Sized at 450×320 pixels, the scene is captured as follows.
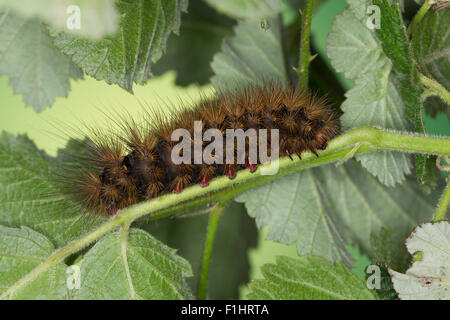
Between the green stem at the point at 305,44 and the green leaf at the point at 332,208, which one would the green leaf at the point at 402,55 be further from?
the green leaf at the point at 332,208

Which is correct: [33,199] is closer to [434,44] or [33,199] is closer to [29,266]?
[29,266]

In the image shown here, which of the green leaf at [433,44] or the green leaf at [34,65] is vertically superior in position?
the green leaf at [34,65]

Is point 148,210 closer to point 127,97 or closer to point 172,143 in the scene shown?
point 172,143

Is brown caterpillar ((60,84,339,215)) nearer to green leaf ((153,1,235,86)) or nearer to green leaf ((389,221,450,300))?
green leaf ((389,221,450,300))

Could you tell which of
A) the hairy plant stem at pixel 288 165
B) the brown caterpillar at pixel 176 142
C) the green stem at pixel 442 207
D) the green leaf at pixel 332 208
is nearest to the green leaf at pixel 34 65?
the brown caterpillar at pixel 176 142

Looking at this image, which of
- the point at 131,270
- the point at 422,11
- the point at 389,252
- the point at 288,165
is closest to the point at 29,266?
the point at 131,270

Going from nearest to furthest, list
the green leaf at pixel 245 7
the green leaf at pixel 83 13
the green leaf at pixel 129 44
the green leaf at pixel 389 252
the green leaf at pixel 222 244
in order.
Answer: the green leaf at pixel 245 7 → the green leaf at pixel 83 13 → the green leaf at pixel 129 44 → the green leaf at pixel 389 252 → the green leaf at pixel 222 244

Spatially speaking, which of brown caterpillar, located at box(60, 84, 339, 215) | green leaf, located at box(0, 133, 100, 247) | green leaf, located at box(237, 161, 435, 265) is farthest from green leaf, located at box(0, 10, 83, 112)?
green leaf, located at box(237, 161, 435, 265)
